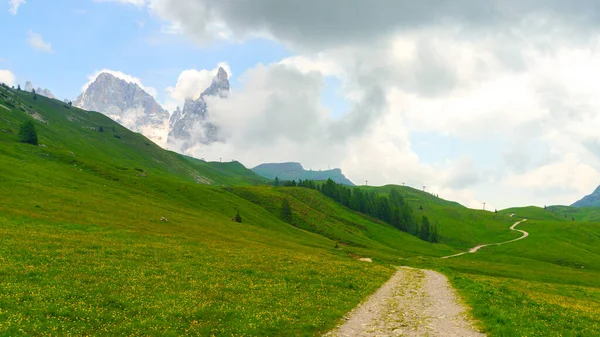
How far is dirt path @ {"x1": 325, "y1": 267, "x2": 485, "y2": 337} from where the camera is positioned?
19.4 meters

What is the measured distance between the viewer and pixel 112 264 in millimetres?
29359

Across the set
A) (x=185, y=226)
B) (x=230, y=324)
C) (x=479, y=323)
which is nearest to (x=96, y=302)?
(x=230, y=324)

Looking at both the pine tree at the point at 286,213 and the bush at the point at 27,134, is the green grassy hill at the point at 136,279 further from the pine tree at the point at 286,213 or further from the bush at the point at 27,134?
the bush at the point at 27,134

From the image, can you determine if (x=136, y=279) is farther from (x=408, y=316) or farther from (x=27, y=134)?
(x=27, y=134)

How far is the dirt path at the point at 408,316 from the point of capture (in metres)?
19.4

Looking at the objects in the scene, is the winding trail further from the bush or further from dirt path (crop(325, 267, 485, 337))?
the bush

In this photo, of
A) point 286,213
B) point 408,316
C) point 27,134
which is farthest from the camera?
point 27,134

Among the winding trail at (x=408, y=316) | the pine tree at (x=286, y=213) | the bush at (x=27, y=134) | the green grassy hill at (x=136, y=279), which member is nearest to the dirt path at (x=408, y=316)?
the winding trail at (x=408, y=316)

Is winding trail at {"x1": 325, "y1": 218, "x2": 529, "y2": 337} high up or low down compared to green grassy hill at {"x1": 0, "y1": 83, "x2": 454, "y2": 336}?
up

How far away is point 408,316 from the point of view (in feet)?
76.0

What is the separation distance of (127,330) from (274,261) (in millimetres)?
26622

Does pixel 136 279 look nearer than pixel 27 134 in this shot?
Yes

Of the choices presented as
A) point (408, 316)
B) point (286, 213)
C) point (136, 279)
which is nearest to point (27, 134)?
point (286, 213)

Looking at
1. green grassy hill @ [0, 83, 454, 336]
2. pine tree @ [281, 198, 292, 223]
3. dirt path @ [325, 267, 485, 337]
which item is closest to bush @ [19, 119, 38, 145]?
green grassy hill @ [0, 83, 454, 336]
